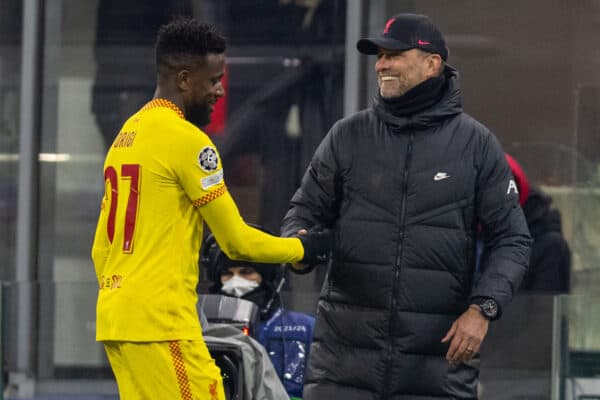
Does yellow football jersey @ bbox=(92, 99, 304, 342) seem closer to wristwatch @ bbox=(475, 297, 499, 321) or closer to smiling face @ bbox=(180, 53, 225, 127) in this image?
smiling face @ bbox=(180, 53, 225, 127)

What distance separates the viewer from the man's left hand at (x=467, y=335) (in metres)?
4.84

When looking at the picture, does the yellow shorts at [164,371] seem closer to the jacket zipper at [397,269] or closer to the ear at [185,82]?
the jacket zipper at [397,269]

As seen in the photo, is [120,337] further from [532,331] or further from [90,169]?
[90,169]

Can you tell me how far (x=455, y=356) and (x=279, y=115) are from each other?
542 centimetres

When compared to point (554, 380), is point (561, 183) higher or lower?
higher

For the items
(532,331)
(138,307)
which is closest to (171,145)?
(138,307)

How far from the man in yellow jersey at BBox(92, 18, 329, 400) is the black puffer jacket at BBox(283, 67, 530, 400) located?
456 mm

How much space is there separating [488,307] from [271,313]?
2694 millimetres

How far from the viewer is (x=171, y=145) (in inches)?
181

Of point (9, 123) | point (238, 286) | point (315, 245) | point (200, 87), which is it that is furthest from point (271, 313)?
point (9, 123)

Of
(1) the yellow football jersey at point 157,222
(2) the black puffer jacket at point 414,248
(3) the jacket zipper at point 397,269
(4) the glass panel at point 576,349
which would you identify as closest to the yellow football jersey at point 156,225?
(1) the yellow football jersey at point 157,222

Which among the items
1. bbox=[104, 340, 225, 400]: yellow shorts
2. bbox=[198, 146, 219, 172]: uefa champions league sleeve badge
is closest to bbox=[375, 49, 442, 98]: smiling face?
bbox=[198, 146, 219, 172]: uefa champions league sleeve badge

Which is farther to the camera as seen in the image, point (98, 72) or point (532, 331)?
point (98, 72)

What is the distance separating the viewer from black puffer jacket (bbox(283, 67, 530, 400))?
4945mm
